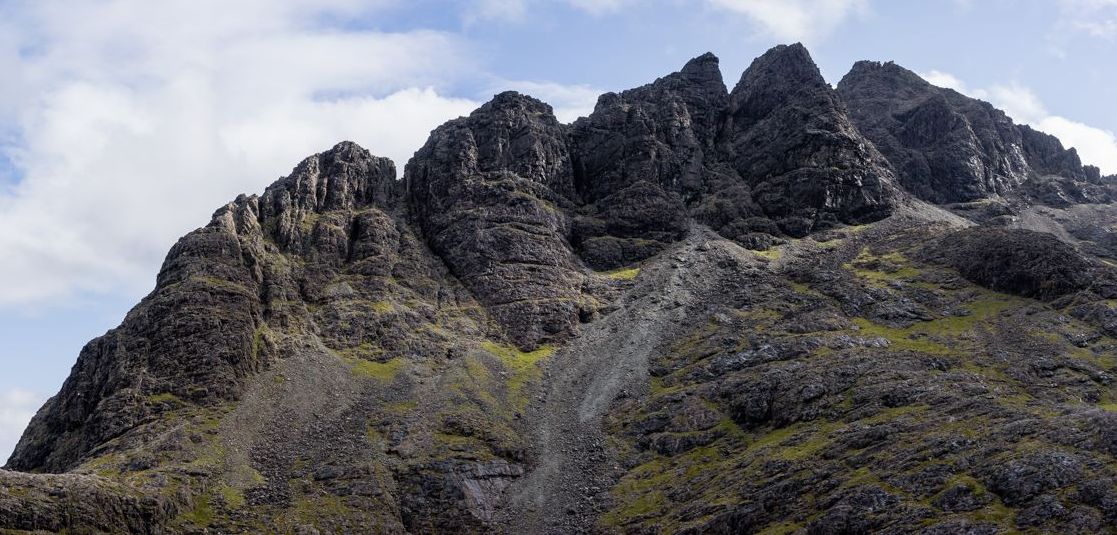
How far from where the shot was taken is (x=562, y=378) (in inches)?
5561

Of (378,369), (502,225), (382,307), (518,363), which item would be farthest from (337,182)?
(518,363)

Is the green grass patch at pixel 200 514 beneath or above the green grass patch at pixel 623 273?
beneath

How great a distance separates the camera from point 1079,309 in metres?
136

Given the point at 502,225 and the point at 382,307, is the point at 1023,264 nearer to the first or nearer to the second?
the point at 502,225

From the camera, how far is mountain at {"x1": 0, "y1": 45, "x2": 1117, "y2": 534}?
94688 millimetres

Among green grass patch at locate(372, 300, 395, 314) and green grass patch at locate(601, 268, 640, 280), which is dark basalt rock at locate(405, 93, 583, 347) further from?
green grass patch at locate(372, 300, 395, 314)

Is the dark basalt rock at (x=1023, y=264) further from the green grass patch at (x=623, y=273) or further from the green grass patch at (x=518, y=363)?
the green grass patch at (x=518, y=363)

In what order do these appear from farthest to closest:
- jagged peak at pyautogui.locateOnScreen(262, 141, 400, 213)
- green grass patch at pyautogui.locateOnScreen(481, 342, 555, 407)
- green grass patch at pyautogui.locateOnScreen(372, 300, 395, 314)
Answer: jagged peak at pyautogui.locateOnScreen(262, 141, 400, 213)
green grass patch at pyautogui.locateOnScreen(372, 300, 395, 314)
green grass patch at pyautogui.locateOnScreen(481, 342, 555, 407)

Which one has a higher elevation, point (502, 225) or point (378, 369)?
point (502, 225)

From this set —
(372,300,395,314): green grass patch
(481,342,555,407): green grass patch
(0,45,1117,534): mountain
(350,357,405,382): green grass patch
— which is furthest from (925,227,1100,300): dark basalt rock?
(372,300,395,314): green grass patch

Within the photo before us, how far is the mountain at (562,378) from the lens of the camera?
94688 millimetres

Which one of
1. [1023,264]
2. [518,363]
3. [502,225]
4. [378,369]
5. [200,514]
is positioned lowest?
[200,514]

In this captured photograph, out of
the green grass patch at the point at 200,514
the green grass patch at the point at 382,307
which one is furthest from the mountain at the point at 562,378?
the green grass patch at the point at 382,307

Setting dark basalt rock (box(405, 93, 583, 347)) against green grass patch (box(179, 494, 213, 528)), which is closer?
green grass patch (box(179, 494, 213, 528))
